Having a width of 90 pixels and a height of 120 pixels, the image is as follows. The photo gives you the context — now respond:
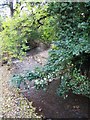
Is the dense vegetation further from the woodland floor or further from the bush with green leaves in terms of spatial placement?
the woodland floor

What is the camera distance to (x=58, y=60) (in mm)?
1905

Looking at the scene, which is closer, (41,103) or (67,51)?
(67,51)

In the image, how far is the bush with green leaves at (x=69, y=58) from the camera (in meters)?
1.87

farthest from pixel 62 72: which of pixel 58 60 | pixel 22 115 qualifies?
pixel 22 115

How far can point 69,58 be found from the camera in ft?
6.16

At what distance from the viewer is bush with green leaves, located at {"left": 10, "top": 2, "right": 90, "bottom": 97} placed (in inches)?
73.8

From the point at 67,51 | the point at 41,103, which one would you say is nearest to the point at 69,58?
the point at 67,51

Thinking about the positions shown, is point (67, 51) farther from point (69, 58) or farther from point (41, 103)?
point (41, 103)

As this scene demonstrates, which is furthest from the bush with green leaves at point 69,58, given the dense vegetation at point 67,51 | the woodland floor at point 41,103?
the woodland floor at point 41,103

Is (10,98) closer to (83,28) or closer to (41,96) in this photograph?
(41,96)

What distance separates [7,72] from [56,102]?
81 cm

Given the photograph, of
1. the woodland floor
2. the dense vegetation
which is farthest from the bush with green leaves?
the woodland floor

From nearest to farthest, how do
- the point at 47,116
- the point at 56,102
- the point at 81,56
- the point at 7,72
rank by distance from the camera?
the point at 81,56
the point at 47,116
the point at 56,102
the point at 7,72

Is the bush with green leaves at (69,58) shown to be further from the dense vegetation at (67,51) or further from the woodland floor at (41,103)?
the woodland floor at (41,103)
